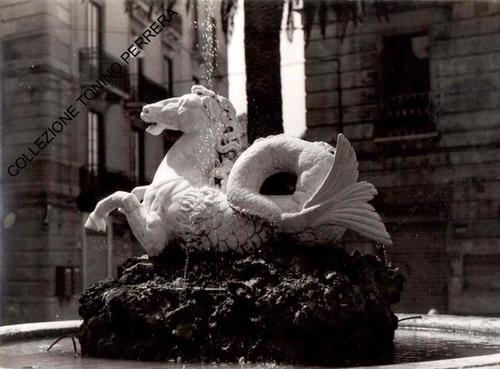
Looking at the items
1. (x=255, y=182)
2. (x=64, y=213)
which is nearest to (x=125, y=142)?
(x=64, y=213)

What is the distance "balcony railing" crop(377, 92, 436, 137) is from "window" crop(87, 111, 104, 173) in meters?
4.64

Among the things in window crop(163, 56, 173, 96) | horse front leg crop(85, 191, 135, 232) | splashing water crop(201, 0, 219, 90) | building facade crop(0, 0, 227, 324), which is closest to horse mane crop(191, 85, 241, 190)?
horse front leg crop(85, 191, 135, 232)

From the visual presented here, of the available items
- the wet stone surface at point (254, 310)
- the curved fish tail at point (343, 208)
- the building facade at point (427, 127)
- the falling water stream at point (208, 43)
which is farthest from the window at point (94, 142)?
the curved fish tail at point (343, 208)

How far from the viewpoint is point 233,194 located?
4.87 meters

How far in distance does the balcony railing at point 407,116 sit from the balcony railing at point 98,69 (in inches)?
173

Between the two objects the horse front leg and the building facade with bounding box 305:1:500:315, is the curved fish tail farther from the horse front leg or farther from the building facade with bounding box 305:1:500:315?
the building facade with bounding box 305:1:500:315

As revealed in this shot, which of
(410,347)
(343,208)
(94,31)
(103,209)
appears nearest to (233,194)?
(343,208)

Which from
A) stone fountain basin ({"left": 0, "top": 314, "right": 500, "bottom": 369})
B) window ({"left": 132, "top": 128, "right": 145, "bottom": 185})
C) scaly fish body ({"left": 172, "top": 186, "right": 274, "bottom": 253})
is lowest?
stone fountain basin ({"left": 0, "top": 314, "right": 500, "bottom": 369})

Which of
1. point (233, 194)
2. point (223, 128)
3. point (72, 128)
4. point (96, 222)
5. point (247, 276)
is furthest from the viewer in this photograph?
point (72, 128)

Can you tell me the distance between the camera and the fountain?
437cm

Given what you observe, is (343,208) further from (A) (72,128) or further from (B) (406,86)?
(A) (72,128)

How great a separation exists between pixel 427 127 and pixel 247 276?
23.1 feet

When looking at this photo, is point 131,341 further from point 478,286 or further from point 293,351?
point 478,286

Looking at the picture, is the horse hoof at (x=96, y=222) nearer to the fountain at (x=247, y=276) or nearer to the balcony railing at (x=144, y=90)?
the fountain at (x=247, y=276)
